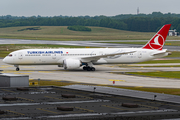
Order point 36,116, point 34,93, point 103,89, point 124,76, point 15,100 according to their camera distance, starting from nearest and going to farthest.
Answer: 1. point 36,116
2. point 15,100
3. point 34,93
4. point 103,89
5. point 124,76

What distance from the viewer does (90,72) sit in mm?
68875

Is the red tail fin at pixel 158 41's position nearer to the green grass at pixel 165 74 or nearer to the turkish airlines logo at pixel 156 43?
the turkish airlines logo at pixel 156 43

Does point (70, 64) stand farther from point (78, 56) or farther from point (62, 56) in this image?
point (78, 56)

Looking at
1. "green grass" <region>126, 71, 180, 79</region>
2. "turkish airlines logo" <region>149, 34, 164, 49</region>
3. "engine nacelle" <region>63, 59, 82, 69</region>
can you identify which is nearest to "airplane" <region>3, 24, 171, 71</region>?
"engine nacelle" <region>63, 59, 82, 69</region>

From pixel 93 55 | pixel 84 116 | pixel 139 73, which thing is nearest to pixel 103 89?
pixel 84 116

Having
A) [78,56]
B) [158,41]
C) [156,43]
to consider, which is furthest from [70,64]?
[158,41]

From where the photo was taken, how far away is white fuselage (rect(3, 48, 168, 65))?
69.6 m

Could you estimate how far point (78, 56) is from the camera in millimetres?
71500

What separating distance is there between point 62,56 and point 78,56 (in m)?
3.36

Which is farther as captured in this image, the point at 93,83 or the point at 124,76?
the point at 124,76

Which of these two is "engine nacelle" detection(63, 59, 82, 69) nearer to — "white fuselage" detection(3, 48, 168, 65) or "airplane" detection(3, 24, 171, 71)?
"airplane" detection(3, 24, 171, 71)

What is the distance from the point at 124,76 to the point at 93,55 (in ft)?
41.8

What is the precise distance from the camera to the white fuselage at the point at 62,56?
69562 millimetres

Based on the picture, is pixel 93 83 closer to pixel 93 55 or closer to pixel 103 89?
pixel 103 89
